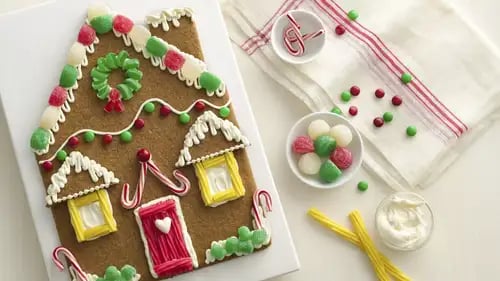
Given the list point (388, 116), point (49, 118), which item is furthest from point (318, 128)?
point (49, 118)

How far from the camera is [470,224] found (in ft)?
4.57

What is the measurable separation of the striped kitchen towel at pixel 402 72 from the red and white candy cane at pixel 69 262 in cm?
47

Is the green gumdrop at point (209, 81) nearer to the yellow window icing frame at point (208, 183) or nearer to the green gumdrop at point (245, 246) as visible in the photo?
the yellow window icing frame at point (208, 183)

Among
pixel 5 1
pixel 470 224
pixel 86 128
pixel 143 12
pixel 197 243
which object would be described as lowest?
pixel 470 224

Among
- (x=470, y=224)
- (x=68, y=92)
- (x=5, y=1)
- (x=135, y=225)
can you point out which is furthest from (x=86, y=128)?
(x=470, y=224)

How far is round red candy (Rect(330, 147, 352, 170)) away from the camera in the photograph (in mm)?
1338

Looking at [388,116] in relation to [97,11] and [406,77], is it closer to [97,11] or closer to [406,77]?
[406,77]

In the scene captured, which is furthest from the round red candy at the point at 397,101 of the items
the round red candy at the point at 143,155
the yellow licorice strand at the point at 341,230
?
the round red candy at the point at 143,155

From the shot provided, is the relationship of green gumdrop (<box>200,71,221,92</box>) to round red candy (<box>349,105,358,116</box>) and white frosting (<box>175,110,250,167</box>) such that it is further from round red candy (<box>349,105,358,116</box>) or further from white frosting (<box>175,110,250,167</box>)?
round red candy (<box>349,105,358,116</box>)

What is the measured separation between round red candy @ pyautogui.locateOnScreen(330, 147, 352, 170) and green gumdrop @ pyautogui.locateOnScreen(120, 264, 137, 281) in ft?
1.25

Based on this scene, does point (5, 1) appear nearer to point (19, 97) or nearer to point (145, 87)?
point (19, 97)

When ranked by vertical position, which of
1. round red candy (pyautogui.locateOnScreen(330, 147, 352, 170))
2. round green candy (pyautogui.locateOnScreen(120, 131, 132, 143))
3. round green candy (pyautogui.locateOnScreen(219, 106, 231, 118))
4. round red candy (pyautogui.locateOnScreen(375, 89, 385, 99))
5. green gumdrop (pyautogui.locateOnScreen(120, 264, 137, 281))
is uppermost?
round green candy (pyautogui.locateOnScreen(120, 131, 132, 143))

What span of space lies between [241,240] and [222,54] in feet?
1.03

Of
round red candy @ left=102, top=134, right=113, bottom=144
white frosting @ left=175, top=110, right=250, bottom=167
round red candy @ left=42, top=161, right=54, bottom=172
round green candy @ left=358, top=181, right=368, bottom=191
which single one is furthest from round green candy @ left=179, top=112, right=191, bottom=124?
round green candy @ left=358, top=181, right=368, bottom=191
